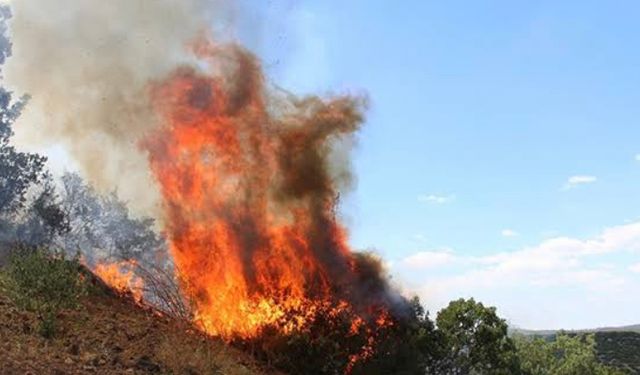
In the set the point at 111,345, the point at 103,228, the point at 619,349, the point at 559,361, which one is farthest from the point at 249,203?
the point at 619,349

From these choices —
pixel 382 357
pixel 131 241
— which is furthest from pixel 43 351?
pixel 131 241

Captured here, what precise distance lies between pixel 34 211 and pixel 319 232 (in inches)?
819

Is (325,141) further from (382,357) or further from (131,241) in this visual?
(131,241)

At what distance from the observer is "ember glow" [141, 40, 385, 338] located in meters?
22.1

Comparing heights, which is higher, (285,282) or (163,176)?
(163,176)

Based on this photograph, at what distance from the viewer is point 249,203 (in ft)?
79.1

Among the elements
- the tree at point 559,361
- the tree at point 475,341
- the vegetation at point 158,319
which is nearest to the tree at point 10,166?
the vegetation at point 158,319

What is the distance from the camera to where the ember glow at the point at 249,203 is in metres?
22.1

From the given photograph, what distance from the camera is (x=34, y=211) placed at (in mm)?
36875

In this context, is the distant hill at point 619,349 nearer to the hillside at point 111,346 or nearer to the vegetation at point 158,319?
the vegetation at point 158,319

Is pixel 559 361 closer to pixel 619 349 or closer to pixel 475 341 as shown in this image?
pixel 475 341

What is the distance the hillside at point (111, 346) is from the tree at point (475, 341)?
1371cm

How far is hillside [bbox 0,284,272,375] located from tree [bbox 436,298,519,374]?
1371 cm

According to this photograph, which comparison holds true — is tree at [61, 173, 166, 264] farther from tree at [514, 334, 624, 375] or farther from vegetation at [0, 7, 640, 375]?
tree at [514, 334, 624, 375]
